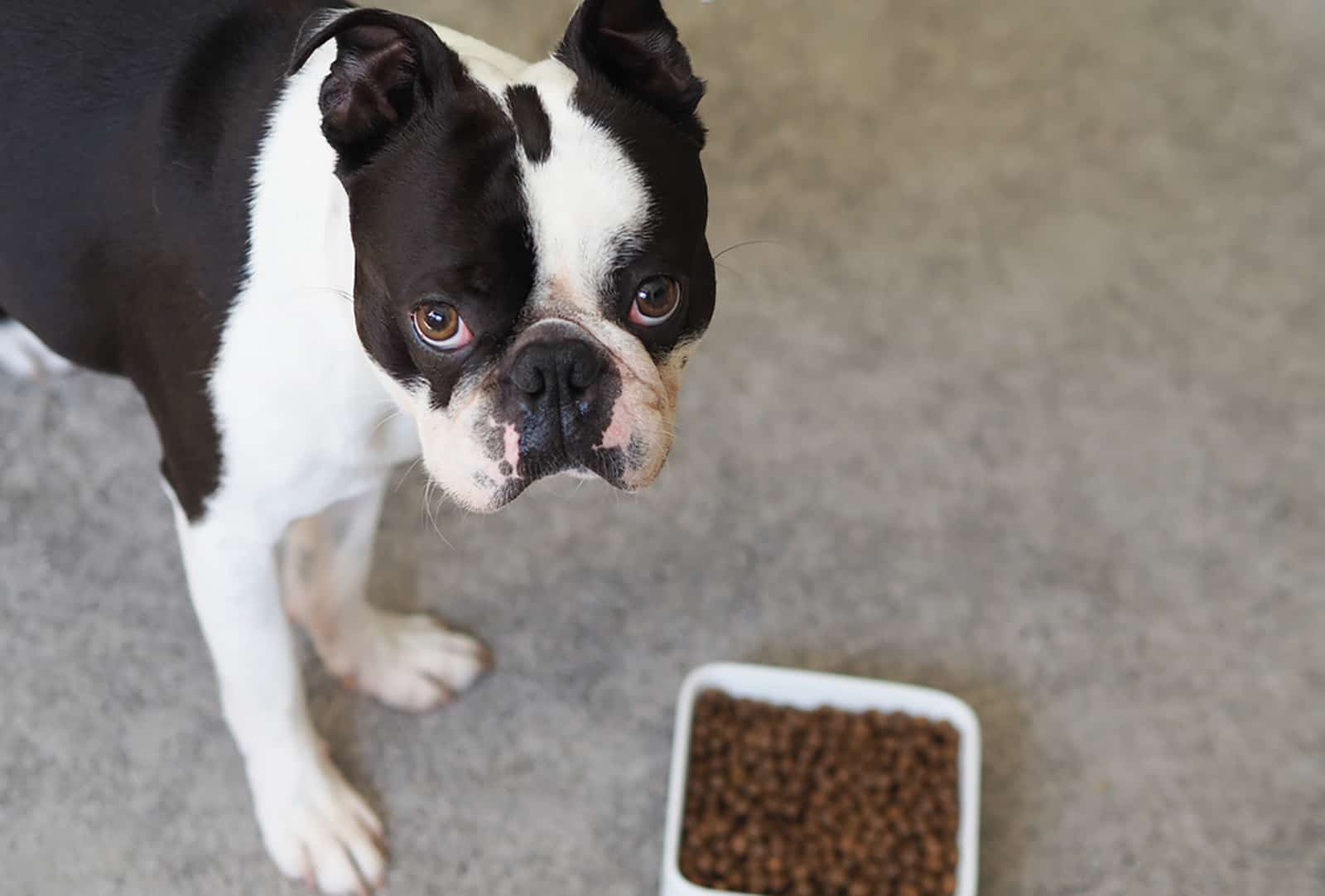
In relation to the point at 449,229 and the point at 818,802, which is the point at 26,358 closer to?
the point at 449,229

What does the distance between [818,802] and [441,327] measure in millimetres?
1039

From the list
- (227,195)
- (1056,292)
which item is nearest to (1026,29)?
(1056,292)

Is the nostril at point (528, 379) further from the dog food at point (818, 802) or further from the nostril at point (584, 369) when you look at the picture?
the dog food at point (818, 802)

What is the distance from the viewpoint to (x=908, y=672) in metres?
2.32

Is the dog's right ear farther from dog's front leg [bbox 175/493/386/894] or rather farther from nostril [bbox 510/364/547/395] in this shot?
dog's front leg [bbox 175/493/386/894]

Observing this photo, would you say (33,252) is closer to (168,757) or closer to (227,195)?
(227,195)

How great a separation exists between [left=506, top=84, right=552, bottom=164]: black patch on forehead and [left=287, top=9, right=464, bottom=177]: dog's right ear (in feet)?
0.21

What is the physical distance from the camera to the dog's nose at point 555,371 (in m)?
1.36

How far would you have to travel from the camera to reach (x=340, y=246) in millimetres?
1441

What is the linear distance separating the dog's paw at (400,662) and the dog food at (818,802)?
41 cm

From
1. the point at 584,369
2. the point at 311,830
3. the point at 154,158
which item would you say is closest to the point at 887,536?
the point at 311,830

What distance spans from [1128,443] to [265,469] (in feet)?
5.52

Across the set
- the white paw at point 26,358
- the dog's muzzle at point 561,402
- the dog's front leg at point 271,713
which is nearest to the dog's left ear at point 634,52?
the dog's muzzle at point 561,402

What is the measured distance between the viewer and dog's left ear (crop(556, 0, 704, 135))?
1420 mm
